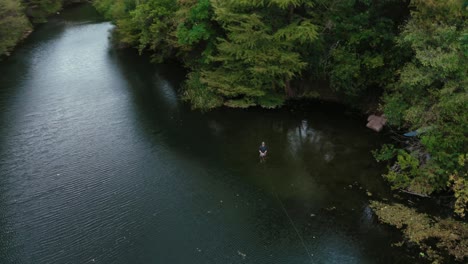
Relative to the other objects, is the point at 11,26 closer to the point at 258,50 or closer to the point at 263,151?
the point at 258,50

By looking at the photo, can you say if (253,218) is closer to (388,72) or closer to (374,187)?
(374,187)

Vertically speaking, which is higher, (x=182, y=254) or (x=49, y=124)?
(x=49, y=124)

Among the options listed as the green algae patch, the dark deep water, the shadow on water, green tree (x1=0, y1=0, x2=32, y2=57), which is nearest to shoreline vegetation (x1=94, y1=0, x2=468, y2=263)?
the green algae patch

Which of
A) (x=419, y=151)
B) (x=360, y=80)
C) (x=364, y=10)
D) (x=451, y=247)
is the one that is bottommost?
(x=451, y=247)

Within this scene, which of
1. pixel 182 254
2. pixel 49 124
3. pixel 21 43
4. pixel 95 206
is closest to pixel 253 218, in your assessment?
pixel 182 254

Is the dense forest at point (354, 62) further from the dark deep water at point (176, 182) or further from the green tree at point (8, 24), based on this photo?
the green tree at point (8, 24)

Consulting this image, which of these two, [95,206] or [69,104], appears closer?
[95,206]

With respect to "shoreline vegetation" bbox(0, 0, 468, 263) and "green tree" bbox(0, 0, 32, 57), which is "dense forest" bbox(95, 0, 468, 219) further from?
"green tree" bbox(0, 0, 32, 57)

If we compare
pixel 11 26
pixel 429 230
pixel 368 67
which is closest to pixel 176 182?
pixel 429 230
